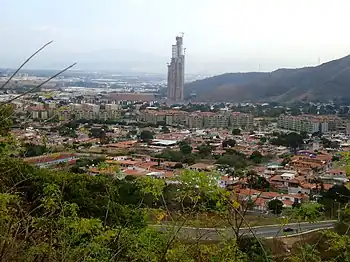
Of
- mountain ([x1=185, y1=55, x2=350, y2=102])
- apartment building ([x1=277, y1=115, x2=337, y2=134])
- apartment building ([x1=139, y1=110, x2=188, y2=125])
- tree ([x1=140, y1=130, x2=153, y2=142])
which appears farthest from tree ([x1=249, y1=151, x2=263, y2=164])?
mountain ([x1=185, y1=55, x2=350, y2=102])

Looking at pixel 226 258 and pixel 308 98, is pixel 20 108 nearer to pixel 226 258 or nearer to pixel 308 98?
pixel 226 258

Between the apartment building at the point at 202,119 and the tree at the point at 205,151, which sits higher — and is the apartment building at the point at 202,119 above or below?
above

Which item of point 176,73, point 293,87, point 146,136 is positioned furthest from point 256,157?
point 293,87

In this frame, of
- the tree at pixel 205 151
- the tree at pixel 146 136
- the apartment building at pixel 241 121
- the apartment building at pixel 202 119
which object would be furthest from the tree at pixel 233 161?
the apartment building at pixel 202 119

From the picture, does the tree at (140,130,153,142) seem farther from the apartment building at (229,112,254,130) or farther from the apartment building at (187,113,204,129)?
the apartment building at (229,112,254,130)

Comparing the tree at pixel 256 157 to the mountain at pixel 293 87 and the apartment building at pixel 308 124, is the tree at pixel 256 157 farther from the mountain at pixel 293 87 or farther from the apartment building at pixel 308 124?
the mountain at pixel 293 87

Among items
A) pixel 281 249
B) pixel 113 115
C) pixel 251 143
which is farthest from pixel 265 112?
pixel 281 249
